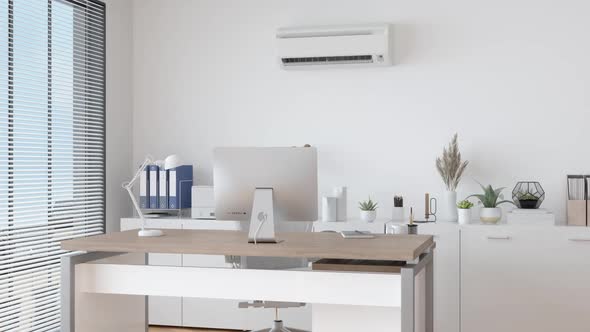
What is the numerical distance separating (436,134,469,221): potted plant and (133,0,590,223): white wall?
0.57ft

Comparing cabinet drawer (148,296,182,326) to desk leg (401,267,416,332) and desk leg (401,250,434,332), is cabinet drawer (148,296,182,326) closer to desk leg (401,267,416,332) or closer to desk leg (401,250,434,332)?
desk leg (401,250,434,332)

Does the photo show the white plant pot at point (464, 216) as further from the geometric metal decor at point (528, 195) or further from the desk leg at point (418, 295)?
the desk leg at point (418, 295)

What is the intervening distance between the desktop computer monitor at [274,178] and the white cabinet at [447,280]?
1.50m

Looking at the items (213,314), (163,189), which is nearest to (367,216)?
(213,314)

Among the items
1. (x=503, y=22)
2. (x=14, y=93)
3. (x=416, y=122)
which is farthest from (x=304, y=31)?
(x=14, y=93)

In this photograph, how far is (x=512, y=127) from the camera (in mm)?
5250

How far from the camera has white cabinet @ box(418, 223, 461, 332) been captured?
4.89 metres

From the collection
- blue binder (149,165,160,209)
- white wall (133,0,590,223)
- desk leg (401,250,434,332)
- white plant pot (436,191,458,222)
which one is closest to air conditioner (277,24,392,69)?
white wall (133,0,590,223)

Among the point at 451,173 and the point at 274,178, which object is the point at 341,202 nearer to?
the point at 451,173

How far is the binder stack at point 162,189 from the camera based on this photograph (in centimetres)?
559

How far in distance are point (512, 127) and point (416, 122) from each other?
2.29ft

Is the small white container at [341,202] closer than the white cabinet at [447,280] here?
No

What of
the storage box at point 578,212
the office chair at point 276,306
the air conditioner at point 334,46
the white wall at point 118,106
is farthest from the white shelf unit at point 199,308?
the storage box at point 578,212

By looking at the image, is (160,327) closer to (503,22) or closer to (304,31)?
(304,31)
